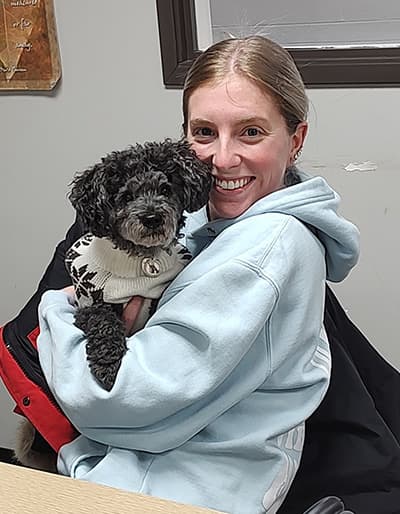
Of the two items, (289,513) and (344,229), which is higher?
(344,229)

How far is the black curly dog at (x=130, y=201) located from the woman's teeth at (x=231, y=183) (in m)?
0.06

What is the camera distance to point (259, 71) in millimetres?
1307

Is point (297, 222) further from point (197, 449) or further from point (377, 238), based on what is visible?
point (377, 238)

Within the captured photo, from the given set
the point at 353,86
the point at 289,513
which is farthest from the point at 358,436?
the point at 353,86

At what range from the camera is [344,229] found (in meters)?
1.33

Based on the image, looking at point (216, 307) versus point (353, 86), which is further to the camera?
point (353, 86)

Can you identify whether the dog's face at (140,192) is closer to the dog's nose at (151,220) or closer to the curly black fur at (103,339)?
the dog's nose at (151,220)

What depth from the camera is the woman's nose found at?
1310mm

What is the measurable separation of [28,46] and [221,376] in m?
1.35

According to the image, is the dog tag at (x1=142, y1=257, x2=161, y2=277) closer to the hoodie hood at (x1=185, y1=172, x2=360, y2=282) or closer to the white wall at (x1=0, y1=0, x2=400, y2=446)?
the hoodie hood at (x1=185, y1=172, x2=360, y2=282)

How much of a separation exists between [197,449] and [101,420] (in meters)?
0.15

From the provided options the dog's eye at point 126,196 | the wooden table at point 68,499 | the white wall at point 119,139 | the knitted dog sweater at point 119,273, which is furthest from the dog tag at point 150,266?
the white wall at point 119,139

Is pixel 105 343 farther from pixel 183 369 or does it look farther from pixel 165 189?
pixel 165 189

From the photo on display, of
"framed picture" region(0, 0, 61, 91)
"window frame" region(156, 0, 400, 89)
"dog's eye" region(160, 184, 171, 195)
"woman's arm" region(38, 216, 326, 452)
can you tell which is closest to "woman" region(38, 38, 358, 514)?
"woman's arm" region(38, 216, 326, 452)
